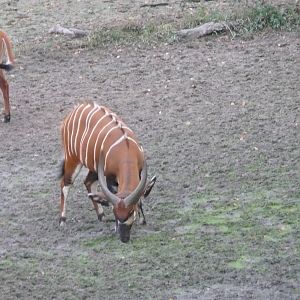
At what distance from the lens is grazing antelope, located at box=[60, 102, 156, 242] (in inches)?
266

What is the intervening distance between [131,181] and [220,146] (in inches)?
86.6

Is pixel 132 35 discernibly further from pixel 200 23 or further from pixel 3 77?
pixel 3 77

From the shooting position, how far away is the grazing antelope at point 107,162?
6.76 meters

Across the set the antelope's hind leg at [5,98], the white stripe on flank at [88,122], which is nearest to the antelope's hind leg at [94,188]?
the white stripe on flank at [88,122]

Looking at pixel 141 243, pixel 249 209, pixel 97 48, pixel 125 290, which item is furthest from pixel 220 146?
pixel 97 48

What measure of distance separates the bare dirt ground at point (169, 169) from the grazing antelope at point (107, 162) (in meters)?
0.27

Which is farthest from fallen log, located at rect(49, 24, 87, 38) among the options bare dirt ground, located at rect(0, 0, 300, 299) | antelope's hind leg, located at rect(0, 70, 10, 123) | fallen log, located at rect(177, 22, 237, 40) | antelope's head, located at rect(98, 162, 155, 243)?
antelope's head, located at rect(98, 162, 155, 243)

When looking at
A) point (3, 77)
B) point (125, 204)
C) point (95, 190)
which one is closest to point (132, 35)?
point (3, 77)

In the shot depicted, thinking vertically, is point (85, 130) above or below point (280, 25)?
above

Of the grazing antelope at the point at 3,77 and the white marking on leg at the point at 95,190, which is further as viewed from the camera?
the grazing antelope at the point at 3,77

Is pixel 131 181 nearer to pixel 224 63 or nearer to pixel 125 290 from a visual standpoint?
pixel 125 290

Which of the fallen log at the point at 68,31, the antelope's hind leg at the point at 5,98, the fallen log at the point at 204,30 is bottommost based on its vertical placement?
the fallen log at the point at 68,31

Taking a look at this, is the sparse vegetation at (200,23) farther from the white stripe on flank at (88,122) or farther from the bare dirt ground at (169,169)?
the white stripe on flank at (88,122)

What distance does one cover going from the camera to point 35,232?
726 centimetres
